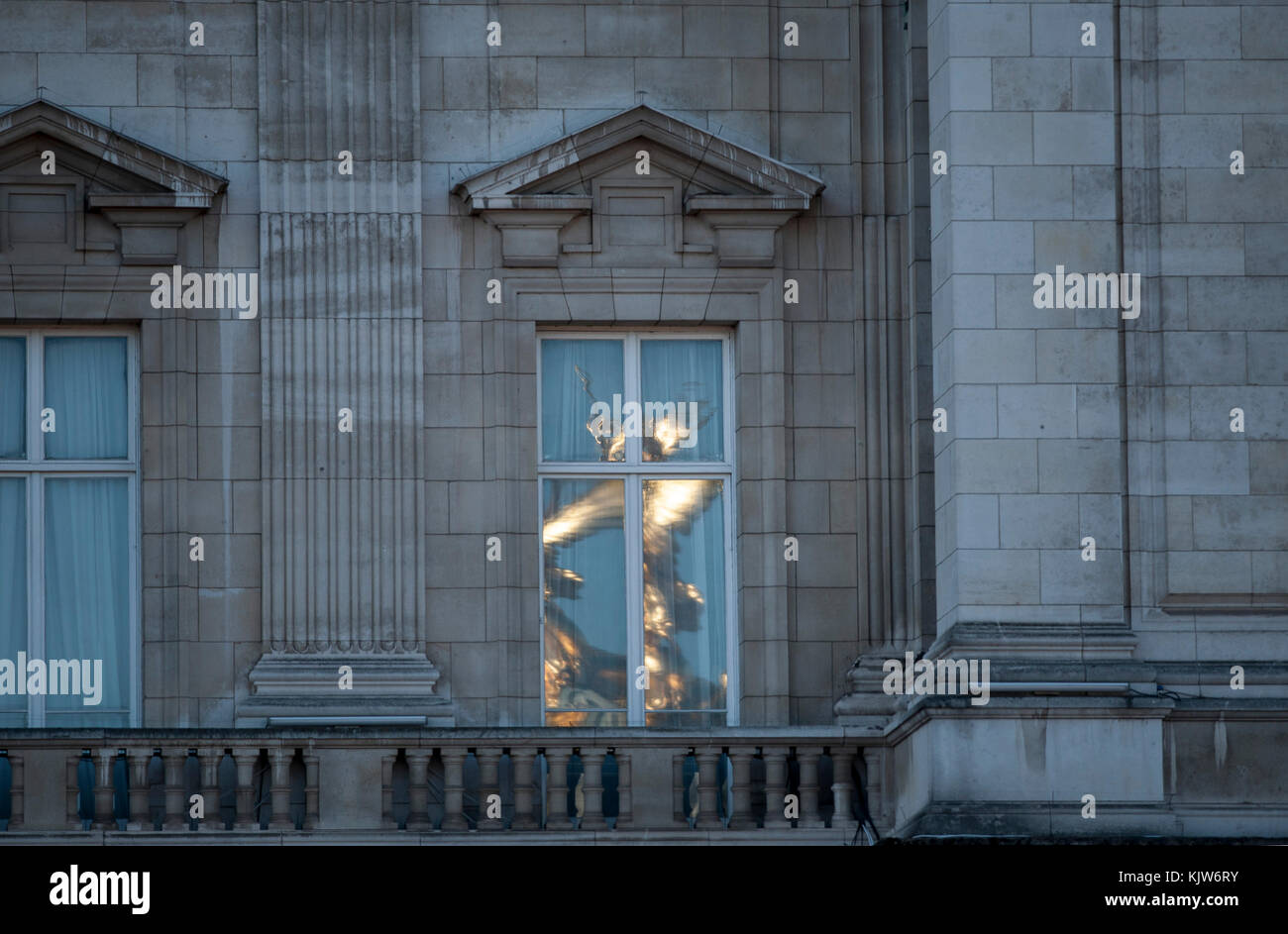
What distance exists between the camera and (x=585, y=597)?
24781mm

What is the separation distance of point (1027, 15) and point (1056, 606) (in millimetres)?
4346

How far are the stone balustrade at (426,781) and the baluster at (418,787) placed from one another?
0.01 meters

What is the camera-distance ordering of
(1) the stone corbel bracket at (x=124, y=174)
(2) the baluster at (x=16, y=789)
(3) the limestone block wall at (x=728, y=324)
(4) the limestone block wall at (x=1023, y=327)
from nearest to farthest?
1. (4) the limestone block wall at (x=1023, y=327)
2. (2) the baluster at (x=16, y=789)
3. (3) the limestone block wall at (x=728, y=324)
4. (1) the stone corbel bracket at (x=124, y=174)

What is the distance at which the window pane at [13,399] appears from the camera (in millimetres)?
24562

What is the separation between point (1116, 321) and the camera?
2269 centimetres

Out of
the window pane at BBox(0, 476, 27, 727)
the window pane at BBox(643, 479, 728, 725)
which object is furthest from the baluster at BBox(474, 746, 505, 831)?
the window pane at BBox(0, 476, 27, 727)

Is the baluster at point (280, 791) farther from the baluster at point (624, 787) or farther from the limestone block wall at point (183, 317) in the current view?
the baluster at point (624, 787)

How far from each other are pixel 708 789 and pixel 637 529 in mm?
2570

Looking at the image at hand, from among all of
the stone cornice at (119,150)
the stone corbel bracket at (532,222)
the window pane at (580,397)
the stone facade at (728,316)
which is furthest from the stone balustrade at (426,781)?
the stone cornice at (119,150)

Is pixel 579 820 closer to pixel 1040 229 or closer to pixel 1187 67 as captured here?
pixel 1040 229

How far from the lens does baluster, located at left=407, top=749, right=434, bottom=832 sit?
2298 cm
